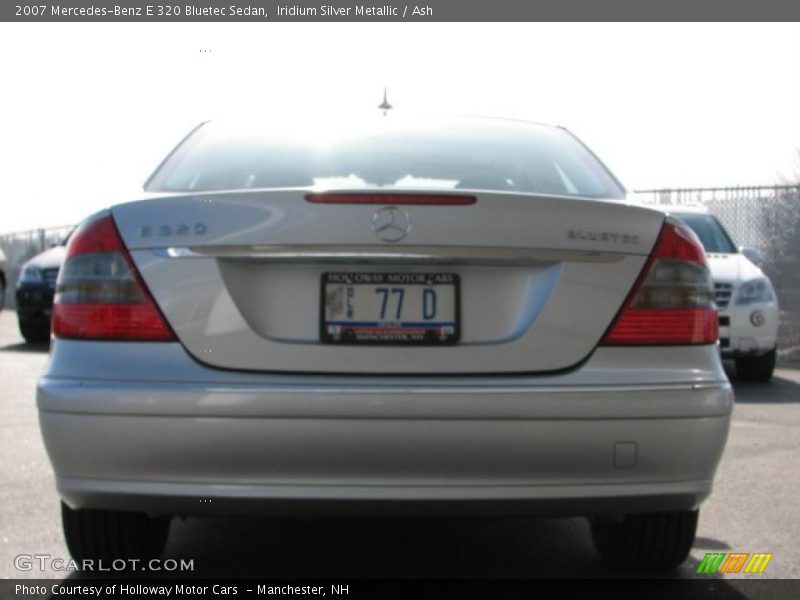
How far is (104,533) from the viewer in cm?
361

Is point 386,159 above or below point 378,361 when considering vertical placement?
above

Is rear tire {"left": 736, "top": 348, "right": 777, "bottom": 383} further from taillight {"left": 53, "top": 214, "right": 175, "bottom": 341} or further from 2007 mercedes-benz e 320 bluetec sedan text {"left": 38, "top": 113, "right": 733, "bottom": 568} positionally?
taillight {"left": 53, "top": 214, "right": 175, "bottom": 341}

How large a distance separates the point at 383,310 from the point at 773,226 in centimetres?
1278

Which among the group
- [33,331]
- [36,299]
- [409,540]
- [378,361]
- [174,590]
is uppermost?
[378,361]

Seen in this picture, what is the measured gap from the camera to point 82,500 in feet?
10.4

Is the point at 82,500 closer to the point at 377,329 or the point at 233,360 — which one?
the point at 233,360

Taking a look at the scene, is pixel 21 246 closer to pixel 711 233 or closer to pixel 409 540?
pixel 711 233

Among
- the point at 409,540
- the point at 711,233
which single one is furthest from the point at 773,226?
the point at 409,540

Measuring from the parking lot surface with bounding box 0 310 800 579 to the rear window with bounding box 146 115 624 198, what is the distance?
4.02 ft

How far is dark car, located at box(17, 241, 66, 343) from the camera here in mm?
13969

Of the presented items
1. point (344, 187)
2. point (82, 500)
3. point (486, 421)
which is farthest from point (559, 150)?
point (82, 500)

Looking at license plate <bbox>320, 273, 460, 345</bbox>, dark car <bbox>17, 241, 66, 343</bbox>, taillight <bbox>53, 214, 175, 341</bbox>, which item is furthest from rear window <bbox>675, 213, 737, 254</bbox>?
taillight <bbox>53, 214, 175, 341</bbox>

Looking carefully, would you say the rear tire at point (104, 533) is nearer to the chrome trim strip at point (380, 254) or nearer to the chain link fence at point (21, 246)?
the chrome trim strip at point (380, 254)

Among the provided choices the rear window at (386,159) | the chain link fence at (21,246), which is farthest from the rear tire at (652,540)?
the chain link fence at (21,246)
